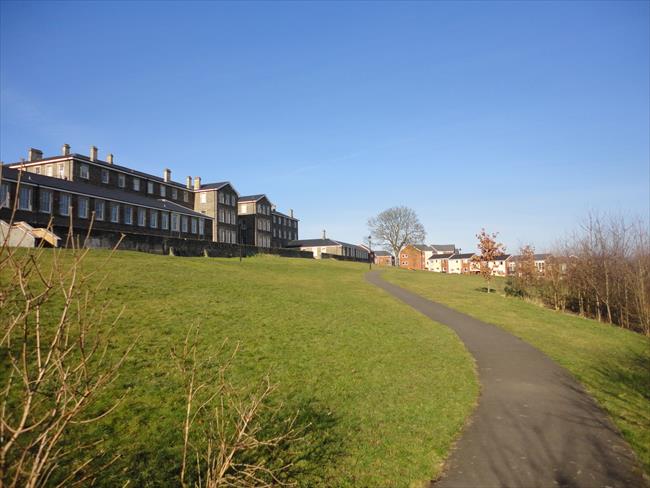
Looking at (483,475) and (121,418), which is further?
(121,418)

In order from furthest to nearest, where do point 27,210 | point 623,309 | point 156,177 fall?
point 156,177
point 27,210
point 623,309

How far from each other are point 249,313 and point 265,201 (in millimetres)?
64026

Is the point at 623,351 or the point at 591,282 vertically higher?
the point at 591,282

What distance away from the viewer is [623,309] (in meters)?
30.3

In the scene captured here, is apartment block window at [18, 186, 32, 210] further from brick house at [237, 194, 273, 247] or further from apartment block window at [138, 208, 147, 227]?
brick house at [237, 194, 273, 247]

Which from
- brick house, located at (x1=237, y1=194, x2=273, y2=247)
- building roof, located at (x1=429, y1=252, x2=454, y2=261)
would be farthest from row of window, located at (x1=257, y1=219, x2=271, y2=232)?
building roof, located at (x1=429, y1=252, x2=454, y2=261)

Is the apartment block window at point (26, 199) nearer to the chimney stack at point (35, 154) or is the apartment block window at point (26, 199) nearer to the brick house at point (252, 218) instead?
the chimney stack at point (35, 154)

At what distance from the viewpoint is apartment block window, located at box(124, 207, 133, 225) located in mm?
44500

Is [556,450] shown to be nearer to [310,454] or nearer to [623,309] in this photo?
[310,454]

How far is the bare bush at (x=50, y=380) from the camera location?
273 centimetres

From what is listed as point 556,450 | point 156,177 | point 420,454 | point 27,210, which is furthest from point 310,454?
point 156,177

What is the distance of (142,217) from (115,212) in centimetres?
387

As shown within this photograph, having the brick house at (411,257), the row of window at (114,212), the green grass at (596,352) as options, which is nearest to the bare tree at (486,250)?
the green grass at (596,352)

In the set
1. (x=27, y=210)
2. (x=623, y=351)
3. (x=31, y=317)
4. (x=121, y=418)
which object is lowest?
(x=623, y=351)
